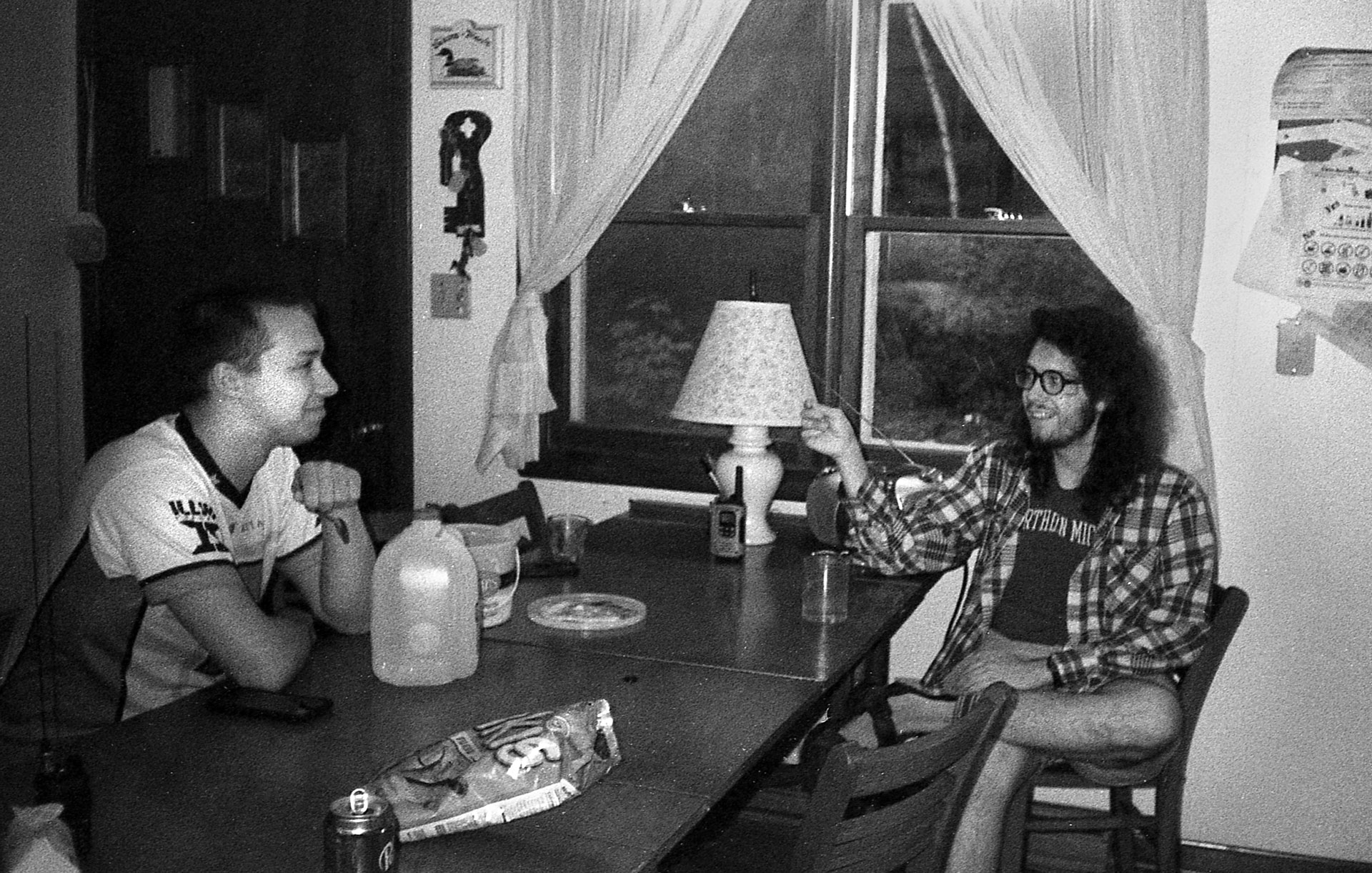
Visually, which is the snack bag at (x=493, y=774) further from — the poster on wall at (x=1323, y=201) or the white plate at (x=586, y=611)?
the poster on wall at (x=1323, y=201)

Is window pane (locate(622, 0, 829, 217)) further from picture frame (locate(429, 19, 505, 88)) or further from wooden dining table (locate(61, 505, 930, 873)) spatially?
wooden dining table (locate(61, 505, 930, 873))

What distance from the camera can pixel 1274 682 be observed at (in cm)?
312

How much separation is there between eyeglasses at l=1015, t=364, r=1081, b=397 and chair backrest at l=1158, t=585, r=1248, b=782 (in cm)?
48

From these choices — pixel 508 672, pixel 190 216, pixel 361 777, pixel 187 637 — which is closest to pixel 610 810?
pixel 361 777

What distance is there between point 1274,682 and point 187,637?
2.29m

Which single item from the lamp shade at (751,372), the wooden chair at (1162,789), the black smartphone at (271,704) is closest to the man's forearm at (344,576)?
the black smartphone at (271,704)

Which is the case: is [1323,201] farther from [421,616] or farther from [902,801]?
[421,616]

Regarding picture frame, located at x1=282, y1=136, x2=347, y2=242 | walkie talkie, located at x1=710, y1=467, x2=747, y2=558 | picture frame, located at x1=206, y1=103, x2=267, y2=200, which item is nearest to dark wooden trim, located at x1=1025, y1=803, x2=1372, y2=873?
walkie talkie, located at x1=710, y1=467, x2=747, y2=558

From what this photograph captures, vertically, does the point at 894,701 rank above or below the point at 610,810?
below

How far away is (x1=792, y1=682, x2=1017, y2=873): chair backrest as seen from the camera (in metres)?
1.53

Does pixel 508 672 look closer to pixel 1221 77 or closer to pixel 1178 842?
pixel 1178 842

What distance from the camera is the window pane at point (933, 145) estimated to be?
3.19 m

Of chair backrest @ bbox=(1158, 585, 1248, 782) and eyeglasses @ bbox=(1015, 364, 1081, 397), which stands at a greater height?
eyeglasses @ bbox=(1015, 364, 1081, 397)

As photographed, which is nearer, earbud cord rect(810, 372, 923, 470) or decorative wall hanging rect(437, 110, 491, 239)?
earbud cord rect(810, 372, 923, 470)
